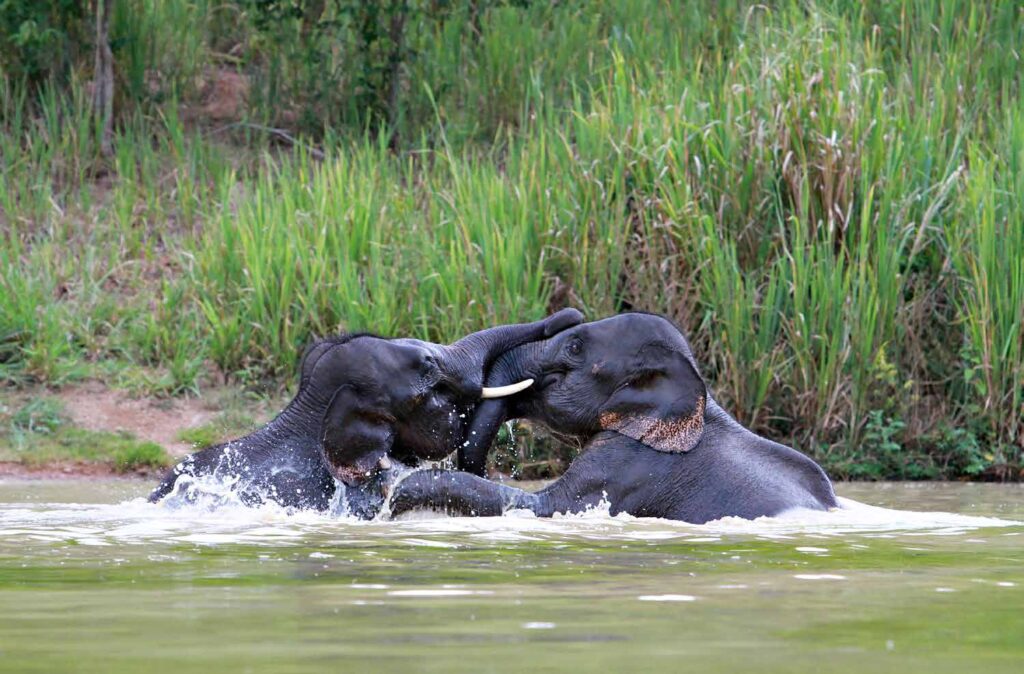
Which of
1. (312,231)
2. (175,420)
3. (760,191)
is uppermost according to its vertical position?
(760,191)

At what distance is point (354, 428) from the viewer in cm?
691

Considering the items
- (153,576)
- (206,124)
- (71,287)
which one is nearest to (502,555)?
(153,576)

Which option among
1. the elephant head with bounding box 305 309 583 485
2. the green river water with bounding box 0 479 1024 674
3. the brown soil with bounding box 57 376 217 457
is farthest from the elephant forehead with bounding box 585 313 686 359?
the brown soil with bounding box 57 376 217 457

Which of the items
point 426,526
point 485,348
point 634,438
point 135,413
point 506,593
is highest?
point 506,593

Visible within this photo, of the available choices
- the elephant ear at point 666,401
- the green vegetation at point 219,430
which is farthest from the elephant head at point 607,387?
the green vegetation at point 219,430

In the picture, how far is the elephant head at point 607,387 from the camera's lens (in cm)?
715

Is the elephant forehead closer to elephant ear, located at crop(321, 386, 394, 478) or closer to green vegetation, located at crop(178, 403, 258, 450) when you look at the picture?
elephant ear, located at crop(321, 386, 394, 478)

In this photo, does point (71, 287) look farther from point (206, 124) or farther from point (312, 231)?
point (206, 124)

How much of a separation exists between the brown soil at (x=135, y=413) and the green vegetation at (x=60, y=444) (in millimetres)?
114

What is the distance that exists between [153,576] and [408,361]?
253cm

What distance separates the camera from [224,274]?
1094 cm

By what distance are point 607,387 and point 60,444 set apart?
397 centimetres

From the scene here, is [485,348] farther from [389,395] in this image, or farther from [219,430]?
[219,430]

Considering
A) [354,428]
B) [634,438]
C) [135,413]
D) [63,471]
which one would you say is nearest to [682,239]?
[634,438]
